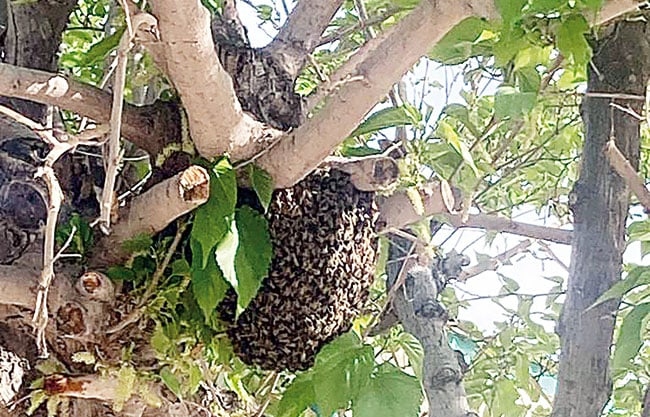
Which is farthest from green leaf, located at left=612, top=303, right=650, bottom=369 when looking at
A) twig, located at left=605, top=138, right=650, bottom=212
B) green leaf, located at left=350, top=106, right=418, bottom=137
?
green leaf, located at left=350, top=106, right=418, bottom=137

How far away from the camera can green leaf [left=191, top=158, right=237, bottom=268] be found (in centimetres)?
57

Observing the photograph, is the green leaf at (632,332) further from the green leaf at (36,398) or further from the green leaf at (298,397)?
the green leaf at (36,398)

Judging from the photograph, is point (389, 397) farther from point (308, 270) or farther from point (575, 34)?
point (575, 34)

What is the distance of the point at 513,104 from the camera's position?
2.15ft

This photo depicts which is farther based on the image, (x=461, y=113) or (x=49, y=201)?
(x=461, y=113)

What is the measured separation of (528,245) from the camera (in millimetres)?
1134

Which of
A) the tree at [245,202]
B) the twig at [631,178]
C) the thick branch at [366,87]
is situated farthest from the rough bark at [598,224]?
the thick branch at [366,87]

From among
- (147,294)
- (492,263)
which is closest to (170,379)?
(147,294)

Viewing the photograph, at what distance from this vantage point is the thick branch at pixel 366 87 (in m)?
0.51

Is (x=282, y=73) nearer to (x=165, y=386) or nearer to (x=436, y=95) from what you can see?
(x=165, y=386)

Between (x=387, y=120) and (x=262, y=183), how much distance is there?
122 millimetres

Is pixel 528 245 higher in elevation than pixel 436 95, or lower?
lower

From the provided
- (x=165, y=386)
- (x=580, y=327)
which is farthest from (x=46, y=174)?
(x=580, y=327)

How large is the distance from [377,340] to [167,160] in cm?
48
